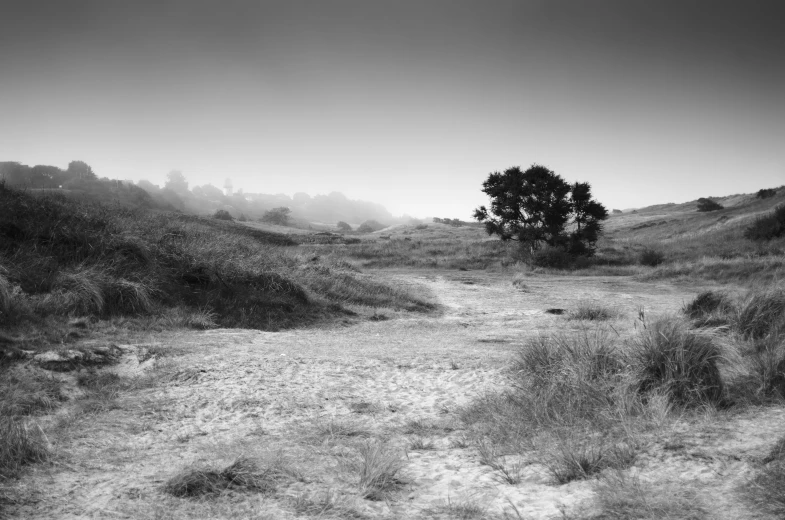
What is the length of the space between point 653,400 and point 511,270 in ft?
80.6

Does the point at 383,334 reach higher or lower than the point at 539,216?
lower

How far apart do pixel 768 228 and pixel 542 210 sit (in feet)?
Answer: 49.0

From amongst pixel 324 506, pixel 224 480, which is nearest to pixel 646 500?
pixel 324 506

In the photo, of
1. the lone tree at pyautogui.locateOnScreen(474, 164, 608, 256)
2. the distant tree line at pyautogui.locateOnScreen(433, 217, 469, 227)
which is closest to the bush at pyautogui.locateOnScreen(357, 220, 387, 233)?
→ the distant tree line at pyautogui.locateOnScreen(433, 217, 469, 227)

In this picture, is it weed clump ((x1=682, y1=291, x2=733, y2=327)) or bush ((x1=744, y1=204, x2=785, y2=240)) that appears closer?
weed clump ((x1=682, y1=291, x2=733, y2=327))

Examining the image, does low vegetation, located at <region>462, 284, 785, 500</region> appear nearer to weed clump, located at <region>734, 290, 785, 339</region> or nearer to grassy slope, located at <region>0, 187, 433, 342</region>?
weed clump, located at <region>734, 290, 785, 339</region>

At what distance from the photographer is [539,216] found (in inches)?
1347

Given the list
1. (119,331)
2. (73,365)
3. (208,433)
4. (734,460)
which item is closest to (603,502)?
(734,460)

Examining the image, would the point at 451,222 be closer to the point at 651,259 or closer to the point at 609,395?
the point at 651,259

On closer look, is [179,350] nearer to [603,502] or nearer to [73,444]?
[73,444]

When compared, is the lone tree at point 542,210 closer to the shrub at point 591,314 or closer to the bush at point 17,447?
the shrub at point 591,314

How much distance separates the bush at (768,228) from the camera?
101ft

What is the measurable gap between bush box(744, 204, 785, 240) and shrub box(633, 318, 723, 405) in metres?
34.1

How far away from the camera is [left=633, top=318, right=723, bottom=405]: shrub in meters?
4.33
